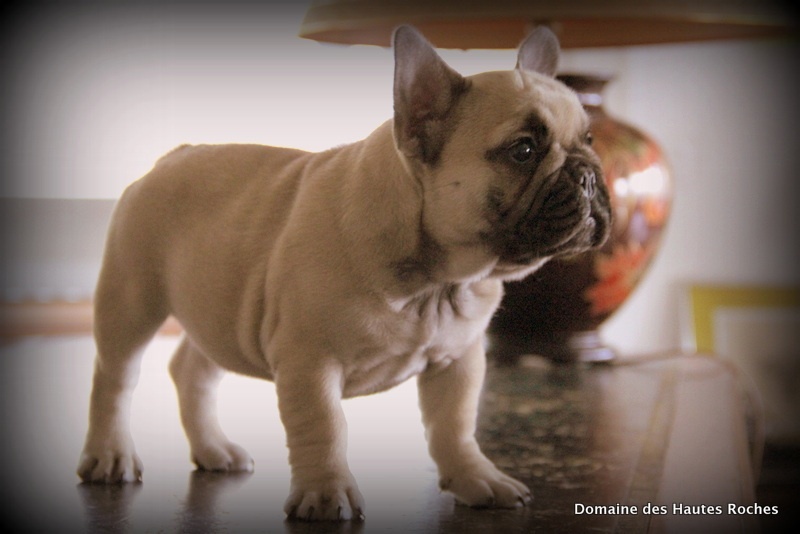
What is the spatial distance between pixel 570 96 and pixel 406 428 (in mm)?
455

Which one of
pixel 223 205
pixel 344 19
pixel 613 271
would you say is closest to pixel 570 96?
pixel 223 205

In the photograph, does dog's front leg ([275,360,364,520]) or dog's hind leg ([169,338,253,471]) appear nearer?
dog's front leg ([275,360,364,520])

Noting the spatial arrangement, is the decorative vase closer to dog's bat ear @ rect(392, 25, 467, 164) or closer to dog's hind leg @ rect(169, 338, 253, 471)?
dog's hind leg @ rect(169, 338, 253, 471)

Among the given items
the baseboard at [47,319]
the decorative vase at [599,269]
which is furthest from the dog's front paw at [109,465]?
the decorative vase at [599,269]

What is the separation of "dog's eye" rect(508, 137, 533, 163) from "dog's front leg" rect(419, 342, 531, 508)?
185 millimetres

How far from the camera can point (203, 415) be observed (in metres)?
0.90

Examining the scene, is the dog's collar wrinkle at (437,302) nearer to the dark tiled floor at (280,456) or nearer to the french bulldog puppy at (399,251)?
the french bulldog puppy at (399,251)

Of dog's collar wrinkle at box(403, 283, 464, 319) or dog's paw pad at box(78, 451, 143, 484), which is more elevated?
dog's collar wrinkle at box(403, 283, 464, 319)

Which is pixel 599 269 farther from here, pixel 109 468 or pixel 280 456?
pixel 109 468

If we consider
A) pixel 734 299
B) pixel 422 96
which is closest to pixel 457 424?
pixel 422 96

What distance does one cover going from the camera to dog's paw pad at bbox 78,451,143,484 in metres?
0.83

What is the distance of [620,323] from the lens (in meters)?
2.68

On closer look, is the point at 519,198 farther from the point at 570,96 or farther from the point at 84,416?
the point at 84,416

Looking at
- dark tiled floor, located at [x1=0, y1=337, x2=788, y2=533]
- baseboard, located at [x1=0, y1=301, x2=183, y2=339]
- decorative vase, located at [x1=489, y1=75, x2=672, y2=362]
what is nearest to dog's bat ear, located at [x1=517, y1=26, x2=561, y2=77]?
dark tiled floor, located at [x1=0, y1=337, x2=788, y2=533]
